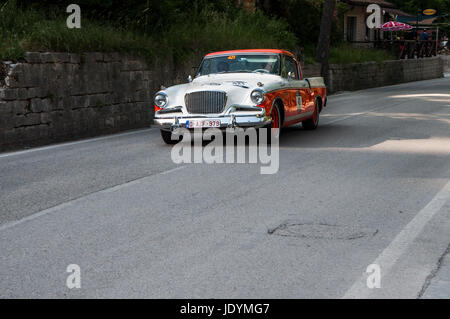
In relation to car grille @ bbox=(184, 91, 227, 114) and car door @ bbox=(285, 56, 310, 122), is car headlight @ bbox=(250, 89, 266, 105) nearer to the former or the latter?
car grille @ bbox=(184, 91, 227, 114)

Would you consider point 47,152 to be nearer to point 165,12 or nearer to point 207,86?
point 207,86

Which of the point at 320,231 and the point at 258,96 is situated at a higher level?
the point at 258,96

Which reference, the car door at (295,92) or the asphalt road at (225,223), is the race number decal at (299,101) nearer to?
the car door at (295,92)

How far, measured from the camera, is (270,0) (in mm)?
35500

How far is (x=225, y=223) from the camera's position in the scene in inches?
258

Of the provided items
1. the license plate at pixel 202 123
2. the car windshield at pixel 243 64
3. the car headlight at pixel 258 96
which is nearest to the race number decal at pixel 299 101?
the car windshield at pixel 243 64

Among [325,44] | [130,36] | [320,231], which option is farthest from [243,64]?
[325,44]

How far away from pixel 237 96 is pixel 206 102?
19.9 inches

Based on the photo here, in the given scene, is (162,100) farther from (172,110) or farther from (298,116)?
(298,116)

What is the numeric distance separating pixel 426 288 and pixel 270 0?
31.9 meters

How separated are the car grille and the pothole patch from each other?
5.52 m

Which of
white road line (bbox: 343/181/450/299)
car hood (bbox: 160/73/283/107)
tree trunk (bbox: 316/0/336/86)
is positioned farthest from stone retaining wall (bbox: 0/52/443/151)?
tree trunk (bbox: 316/0/336/86)

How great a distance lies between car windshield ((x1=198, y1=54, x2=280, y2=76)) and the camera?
1323 centimetres
